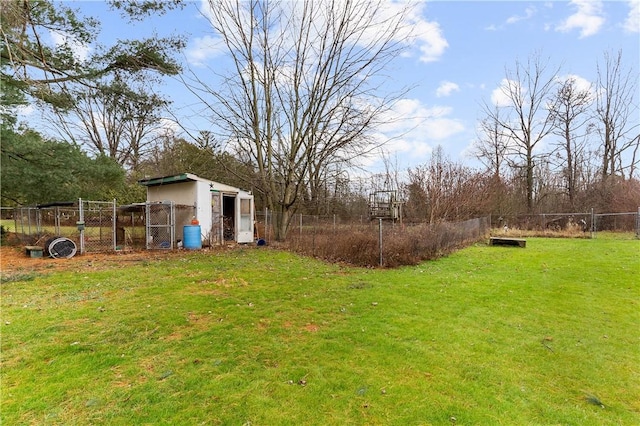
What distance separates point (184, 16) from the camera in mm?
9133

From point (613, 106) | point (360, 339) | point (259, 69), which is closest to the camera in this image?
point (360, 339)

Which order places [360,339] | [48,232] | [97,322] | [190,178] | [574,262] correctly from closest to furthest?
[360,339] → [97,322] → [574,262] → [190,178] → [48,232]

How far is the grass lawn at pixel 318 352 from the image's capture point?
238cm

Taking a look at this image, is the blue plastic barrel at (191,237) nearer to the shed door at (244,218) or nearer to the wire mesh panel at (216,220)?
the wire mesh panel at (216,220)

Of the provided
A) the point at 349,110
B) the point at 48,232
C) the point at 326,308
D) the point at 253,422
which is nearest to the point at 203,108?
the point at 349,110

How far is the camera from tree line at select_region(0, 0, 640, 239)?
8.33 m

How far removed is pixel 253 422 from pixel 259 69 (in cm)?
1300

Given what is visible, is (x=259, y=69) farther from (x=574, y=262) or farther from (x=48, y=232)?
(x=574, y=262)

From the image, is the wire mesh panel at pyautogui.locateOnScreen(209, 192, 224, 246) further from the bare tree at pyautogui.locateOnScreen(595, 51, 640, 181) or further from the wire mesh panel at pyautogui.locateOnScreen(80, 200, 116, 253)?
the bare tree at pyautogui.locateOnScreen(595, 51, 640, 181)

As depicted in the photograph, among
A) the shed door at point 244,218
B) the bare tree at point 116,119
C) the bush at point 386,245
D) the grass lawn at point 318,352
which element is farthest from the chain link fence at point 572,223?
the bare tree at point 116,119

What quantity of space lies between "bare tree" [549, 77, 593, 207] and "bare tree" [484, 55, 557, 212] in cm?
65

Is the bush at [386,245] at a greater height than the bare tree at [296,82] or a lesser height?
lesser

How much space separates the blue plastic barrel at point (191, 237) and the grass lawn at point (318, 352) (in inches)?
192

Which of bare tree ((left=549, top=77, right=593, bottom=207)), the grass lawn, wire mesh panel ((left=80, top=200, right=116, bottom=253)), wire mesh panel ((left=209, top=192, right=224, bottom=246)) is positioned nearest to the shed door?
wire mesh panel ((left=209, top=192, right=224, bottom=246))
